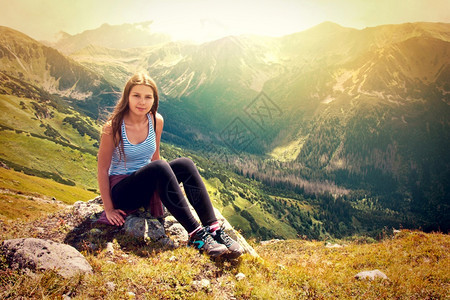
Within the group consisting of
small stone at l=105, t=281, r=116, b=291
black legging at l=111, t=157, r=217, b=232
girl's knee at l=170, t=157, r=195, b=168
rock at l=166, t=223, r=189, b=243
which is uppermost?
girl's knee at l=170, t=157, r=195, b=168

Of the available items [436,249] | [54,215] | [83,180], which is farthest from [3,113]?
[436,249]

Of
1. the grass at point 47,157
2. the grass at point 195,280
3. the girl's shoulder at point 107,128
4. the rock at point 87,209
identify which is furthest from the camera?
the grass at point 47,157

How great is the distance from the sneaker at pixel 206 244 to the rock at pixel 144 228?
127 cm

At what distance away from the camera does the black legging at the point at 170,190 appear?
22.9ft

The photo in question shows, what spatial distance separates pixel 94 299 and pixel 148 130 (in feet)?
15.9

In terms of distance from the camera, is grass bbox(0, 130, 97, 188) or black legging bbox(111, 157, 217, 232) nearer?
black legging bbox(111, 157, 217, 232)

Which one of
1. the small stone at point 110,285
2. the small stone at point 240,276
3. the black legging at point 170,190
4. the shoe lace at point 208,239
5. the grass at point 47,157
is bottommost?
the grass at point 47,157

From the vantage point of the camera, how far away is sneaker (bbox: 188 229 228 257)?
22.0ft

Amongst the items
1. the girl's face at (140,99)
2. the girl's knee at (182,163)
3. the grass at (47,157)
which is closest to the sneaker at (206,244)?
A: the girl's knee at (182,163)

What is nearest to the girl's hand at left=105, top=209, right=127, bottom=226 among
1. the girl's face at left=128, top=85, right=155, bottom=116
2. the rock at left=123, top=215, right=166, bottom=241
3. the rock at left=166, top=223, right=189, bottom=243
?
the rock at left=123, top=215, right=166, bottom=241

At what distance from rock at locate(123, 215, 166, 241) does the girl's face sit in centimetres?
364

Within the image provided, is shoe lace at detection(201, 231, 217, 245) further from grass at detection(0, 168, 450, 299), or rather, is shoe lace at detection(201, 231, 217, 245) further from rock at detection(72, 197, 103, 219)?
rock at detection(72, 197, 103, 219)

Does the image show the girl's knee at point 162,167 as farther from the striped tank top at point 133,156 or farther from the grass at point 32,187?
the grass at point 32,187

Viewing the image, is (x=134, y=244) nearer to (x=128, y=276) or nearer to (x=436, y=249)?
(x=128, y=276)
